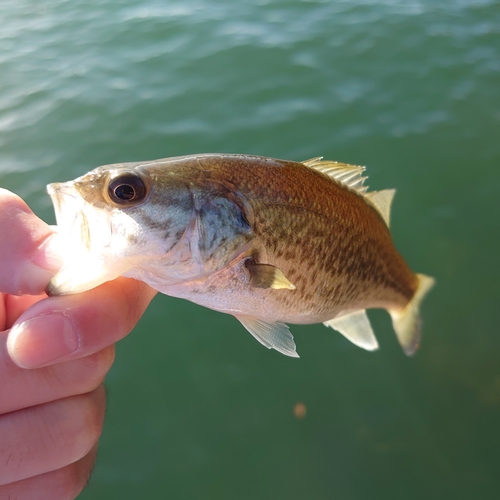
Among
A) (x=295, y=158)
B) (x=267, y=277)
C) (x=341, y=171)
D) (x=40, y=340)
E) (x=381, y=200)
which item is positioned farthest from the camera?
(x=295, y=158)

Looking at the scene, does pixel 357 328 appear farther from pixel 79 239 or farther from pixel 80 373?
pixel 79 239

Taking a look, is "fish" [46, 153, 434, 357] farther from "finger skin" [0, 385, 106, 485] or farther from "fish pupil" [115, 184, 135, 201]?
"finger skin" [0, 385, 106, 485]

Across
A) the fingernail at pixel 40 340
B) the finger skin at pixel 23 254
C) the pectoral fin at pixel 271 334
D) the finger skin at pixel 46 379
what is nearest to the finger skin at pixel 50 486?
the finger skin at pixel 46 379

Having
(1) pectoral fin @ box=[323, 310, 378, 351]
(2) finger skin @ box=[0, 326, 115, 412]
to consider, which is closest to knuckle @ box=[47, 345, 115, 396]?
(2) finger skin @ box=[0, 326, 115, 412]

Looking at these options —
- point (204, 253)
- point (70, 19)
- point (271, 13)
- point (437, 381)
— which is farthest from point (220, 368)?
point (70, 19)

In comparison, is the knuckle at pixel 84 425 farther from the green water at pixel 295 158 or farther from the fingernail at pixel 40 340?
the green water at pixel 295 158

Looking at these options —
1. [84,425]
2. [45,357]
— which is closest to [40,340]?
[45,357]

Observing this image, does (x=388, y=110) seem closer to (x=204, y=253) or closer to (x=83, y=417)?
(x=204, y=253)
